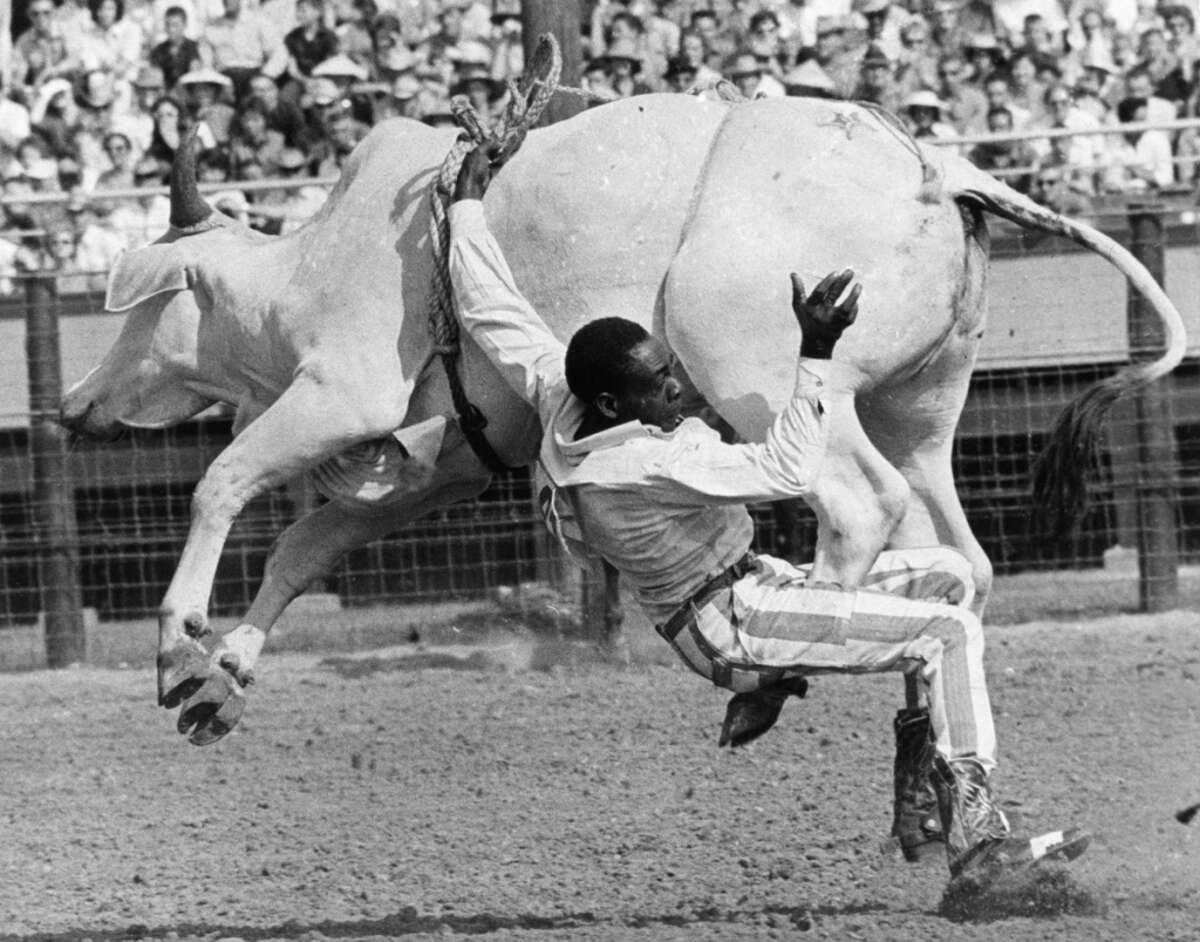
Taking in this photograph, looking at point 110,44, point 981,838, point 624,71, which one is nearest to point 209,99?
point 110,44

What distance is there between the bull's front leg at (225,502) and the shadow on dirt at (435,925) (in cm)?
57

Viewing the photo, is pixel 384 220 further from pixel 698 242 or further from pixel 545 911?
pixel 545 911

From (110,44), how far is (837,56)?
170 inches

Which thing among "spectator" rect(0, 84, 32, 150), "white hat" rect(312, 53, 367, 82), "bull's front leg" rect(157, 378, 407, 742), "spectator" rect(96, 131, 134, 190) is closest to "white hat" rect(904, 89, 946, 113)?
"white hat" rect(312, 53, 367, 82)

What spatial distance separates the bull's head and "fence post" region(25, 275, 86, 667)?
12.6ft

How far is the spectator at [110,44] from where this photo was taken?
1254 cm

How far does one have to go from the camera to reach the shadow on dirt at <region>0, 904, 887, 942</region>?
17.5 ft

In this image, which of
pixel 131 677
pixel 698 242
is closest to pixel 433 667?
pixel 131 677

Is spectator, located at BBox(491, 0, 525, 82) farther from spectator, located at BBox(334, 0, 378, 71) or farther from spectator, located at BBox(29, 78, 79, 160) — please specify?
spectator, located at BBox(29, 78, 79, 160)

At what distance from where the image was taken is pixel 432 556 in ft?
35.0

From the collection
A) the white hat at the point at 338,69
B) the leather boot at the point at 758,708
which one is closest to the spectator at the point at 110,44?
the white hat at the point at 338,69

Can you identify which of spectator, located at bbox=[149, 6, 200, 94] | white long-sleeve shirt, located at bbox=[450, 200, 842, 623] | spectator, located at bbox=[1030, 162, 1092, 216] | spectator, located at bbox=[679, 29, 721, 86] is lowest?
white long-sleeve shirt, located at bbox=[450, 200, 842, 623]

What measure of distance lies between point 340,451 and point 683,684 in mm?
3199

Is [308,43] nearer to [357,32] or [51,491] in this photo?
[357,32]
